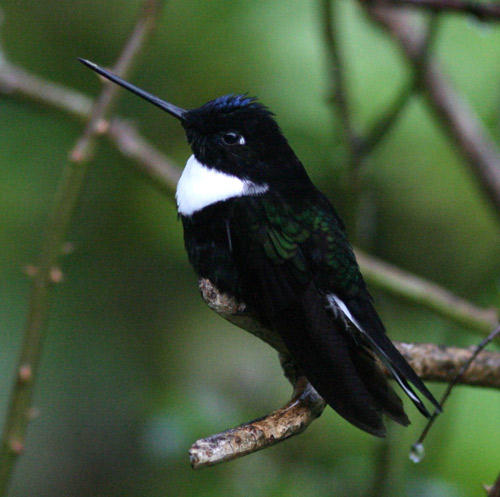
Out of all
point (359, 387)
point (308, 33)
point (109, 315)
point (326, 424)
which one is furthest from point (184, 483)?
point (308, 33)

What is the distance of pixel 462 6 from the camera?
2357 millimetres

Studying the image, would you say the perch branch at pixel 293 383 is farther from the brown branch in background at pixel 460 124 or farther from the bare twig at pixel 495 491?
the brown branch in background at pixel 460 124

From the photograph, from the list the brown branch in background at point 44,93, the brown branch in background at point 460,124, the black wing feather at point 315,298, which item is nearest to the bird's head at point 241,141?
the black wing feather at point 315,298

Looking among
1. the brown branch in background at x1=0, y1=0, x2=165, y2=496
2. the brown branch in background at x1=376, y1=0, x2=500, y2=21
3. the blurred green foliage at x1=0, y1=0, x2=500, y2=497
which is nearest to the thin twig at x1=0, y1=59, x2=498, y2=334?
the blurred green foliage at x1=0, y1=0, x2=500, y2=497

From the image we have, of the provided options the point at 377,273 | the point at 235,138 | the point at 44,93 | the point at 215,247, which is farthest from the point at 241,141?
the point at 44,93

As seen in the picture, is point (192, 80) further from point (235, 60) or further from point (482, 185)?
point (482, 185)

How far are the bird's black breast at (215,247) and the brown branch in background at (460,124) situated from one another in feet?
4.94

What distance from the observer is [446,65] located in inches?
163

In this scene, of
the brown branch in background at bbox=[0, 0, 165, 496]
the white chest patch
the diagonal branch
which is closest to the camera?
the diagonal branch

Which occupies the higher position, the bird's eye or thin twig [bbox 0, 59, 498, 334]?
the bird's eye

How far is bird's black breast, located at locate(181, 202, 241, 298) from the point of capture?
7.27 feet

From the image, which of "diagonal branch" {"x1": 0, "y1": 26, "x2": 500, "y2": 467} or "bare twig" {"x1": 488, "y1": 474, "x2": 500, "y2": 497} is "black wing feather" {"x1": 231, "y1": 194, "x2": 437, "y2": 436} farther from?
"bare twig" {"x1": 488, "y1": 474, "x2": 500, "y2": 497}

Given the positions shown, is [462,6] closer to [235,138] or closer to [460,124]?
[235,138]

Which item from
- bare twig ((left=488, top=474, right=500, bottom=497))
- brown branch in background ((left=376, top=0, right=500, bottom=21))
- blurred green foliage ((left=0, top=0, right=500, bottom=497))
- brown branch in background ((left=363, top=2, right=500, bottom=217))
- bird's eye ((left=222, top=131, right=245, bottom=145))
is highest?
brown branch in background ((left=376, top=0, right=500, bottom=21))
